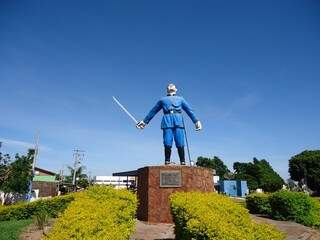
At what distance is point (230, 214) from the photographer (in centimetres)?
540

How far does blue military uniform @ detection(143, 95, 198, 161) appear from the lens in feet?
34.9

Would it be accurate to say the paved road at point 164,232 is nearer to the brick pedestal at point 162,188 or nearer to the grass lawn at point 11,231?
the brick pedestal at point 162,188

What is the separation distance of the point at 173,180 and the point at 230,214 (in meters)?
4.48

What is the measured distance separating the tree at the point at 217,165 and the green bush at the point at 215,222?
67.2m

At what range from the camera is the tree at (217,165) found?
74562 millimetres

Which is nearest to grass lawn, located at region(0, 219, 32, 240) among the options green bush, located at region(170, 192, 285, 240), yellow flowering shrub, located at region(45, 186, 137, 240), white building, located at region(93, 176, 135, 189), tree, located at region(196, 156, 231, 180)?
yellow flowering shrub, located at region(45, 186, 137, 240)

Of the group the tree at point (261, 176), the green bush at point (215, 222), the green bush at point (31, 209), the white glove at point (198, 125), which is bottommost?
the green bush at point (215, 222)

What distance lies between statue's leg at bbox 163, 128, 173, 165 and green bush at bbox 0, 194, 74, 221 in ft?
15.6

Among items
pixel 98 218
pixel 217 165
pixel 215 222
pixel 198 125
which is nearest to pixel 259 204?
pixel 198 125

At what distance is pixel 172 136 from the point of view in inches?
420

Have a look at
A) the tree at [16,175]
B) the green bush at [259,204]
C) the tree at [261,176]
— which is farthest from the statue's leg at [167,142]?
the tree at [261,176]

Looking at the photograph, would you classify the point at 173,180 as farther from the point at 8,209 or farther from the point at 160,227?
the point at 8,209

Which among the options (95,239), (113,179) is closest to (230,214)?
(95,239)

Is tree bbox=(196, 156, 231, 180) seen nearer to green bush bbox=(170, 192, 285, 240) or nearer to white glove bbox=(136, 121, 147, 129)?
white glove bbox=(136, 121, 147, 129)
